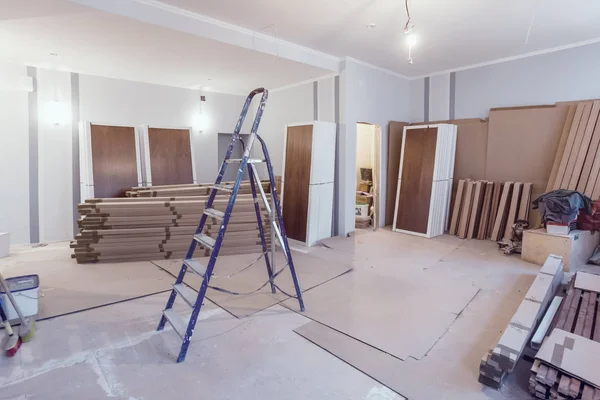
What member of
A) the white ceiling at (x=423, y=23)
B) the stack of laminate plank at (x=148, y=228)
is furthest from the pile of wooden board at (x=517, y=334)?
the stack of laminate plank at (x=148, y=228)

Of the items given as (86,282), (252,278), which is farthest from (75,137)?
(252,278)

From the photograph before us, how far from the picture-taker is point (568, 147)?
5.03 meters

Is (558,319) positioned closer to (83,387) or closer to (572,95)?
(83,387)

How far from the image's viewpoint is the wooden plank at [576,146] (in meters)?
4.91

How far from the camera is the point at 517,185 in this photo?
18.1ft

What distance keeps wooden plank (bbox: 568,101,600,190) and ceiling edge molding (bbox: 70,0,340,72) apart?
3.91m

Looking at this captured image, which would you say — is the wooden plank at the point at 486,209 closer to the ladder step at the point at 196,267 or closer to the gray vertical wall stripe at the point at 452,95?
the gray vertical wall stripe at the point at 452,95

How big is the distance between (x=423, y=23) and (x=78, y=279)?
199 inches

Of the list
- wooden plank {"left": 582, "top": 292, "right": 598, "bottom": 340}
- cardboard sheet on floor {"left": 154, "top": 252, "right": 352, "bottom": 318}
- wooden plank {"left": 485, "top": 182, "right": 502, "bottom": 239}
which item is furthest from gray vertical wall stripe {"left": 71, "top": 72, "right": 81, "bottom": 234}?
wooden plank {"left": 485, "top": 182, "right": 502, "bottom": 239}

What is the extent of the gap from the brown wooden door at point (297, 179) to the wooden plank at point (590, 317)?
3.56 meters

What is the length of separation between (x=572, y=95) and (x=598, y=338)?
14.3ft

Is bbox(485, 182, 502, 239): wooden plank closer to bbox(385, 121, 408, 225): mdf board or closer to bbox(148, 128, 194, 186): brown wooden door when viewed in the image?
bbox(385, 121, 408, 225): mdf board

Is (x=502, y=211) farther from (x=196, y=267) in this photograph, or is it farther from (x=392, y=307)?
(x=196, y=267)

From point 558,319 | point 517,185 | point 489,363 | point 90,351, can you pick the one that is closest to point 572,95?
point 517,185
